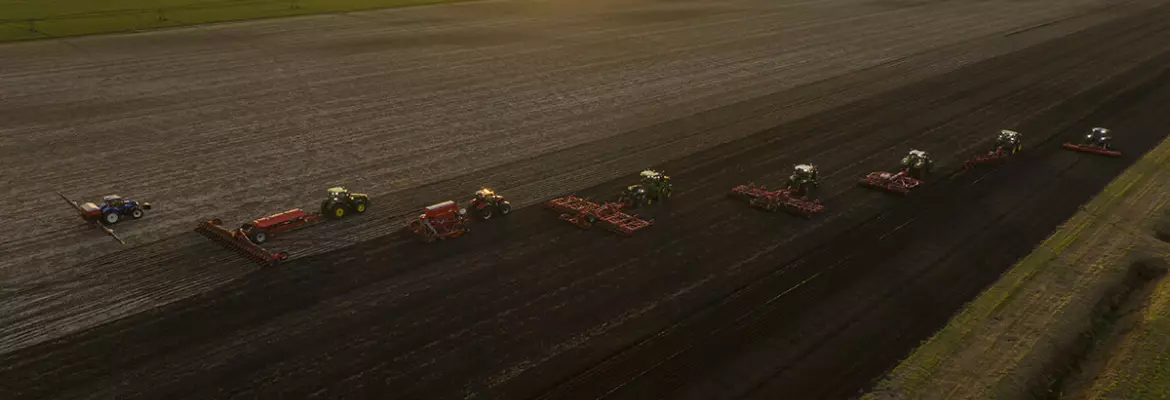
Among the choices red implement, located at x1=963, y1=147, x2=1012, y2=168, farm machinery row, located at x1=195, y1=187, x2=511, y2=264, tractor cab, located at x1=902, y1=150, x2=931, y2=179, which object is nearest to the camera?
farm machinery row, located at x1=195, y1=187, x2=511, y2=264

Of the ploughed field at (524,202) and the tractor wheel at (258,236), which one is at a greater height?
the tractor wheel at (258,236)

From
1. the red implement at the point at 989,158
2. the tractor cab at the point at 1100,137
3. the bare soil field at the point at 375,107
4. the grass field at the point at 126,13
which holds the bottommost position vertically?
the bare soil field at the point at 375,107

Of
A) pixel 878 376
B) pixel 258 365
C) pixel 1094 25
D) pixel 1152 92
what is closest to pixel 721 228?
pixel 878 376

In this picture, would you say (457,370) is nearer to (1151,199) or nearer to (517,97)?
(1151,199)

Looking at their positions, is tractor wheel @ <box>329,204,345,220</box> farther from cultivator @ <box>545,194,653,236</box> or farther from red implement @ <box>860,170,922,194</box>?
red implement @ <box>860,170,922,194</box>

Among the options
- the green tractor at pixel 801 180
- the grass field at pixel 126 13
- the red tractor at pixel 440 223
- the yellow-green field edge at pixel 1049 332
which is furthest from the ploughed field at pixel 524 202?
the grass field at pixel 126 13

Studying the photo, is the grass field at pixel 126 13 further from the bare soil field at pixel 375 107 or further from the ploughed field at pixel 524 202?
the ploughed field at pixel 524 202

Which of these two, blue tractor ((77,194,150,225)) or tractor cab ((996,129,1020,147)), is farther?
tractor cab ((996,129,1020,147))

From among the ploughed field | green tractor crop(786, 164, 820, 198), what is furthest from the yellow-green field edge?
green tractor crop(786, 164, 820, 198)

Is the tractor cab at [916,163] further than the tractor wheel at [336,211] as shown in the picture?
Yes
